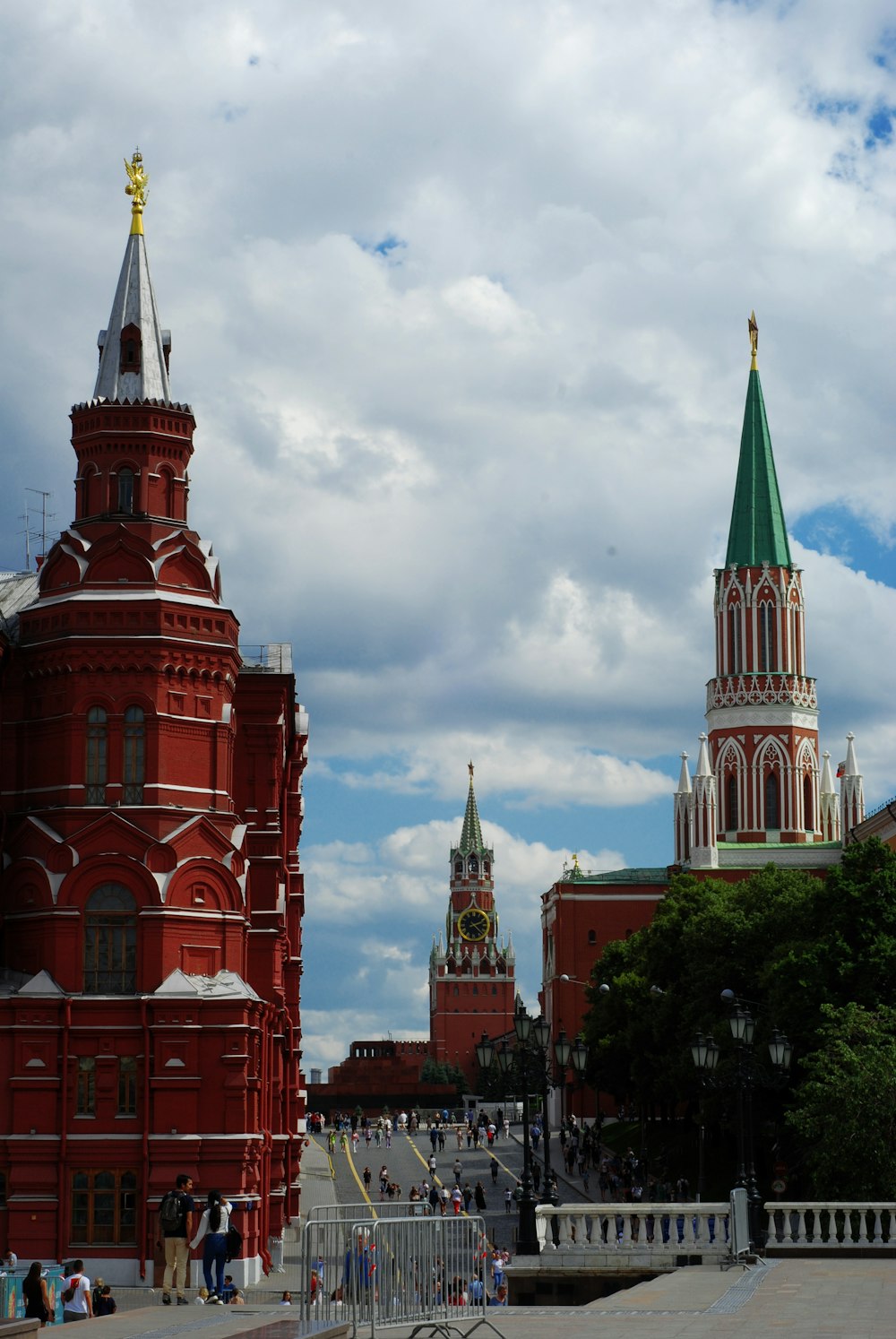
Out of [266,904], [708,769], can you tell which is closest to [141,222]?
[266,904]

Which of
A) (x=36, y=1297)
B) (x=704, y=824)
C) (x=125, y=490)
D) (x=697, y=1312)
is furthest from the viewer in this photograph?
(x=704, y=824)

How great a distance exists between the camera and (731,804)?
134m

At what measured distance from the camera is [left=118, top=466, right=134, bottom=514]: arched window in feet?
189

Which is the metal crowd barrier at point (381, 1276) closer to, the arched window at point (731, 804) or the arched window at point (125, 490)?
the arched window at point (125, 490)

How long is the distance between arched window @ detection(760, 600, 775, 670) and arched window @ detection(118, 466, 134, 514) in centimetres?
8331

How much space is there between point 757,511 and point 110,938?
90.3 meters

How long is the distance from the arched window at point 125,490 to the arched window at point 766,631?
273 feet

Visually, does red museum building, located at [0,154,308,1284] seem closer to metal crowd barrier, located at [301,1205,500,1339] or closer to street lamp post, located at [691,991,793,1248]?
street lamp post, located at [691,991,793,1248]

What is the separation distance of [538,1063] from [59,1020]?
11945 millimetres

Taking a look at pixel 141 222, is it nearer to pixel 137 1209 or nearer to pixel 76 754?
pixel 76 754

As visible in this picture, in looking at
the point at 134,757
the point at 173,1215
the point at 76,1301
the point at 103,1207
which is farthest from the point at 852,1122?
the point at 134,757

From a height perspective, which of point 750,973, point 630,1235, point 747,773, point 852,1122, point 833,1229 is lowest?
point 630,1235

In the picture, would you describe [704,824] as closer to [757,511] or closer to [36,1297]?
[757,511]

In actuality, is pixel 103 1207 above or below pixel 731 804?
below
